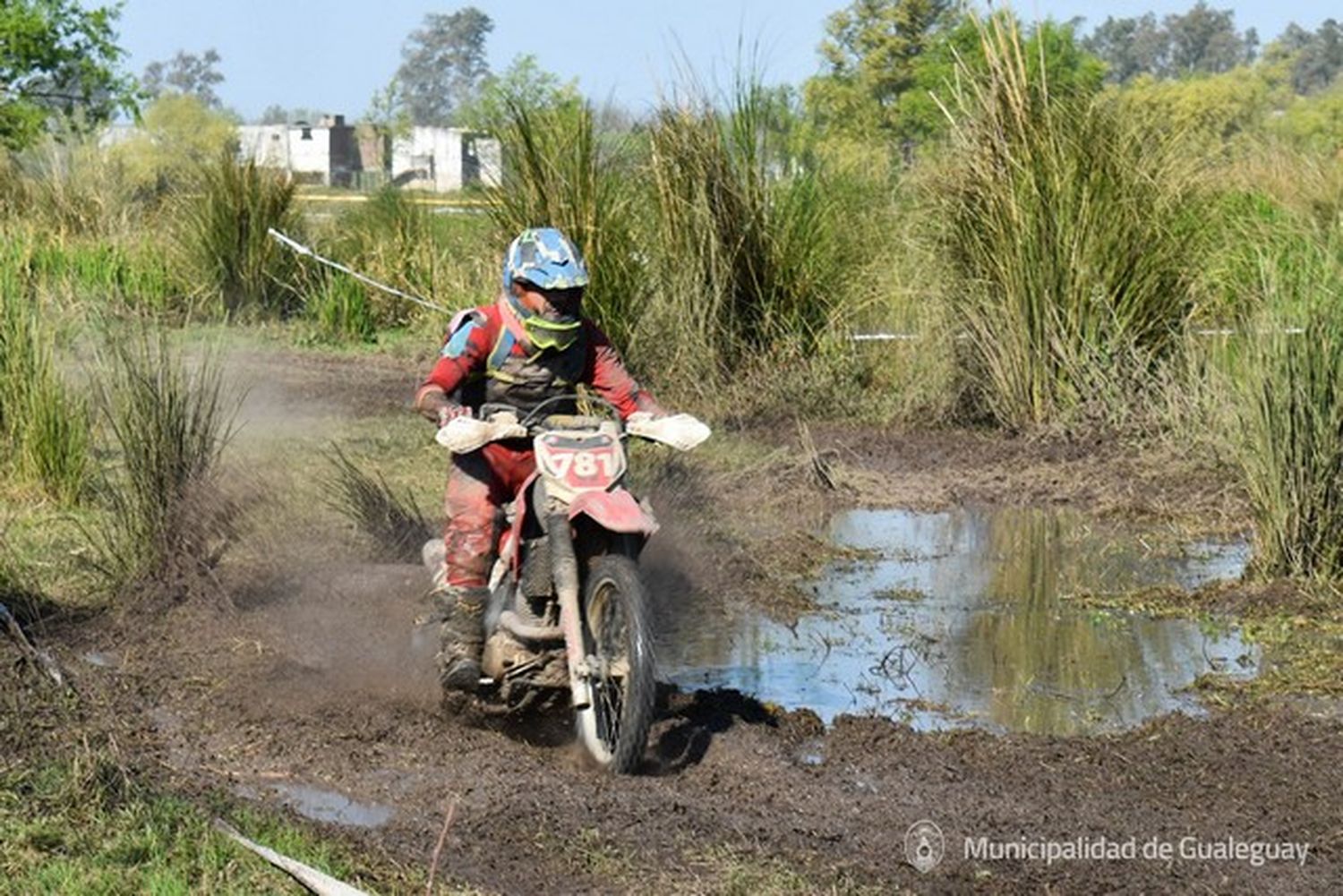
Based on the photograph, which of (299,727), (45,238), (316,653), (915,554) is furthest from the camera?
(45,238)

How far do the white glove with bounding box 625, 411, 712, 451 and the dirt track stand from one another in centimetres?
91

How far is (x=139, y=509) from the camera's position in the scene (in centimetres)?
840

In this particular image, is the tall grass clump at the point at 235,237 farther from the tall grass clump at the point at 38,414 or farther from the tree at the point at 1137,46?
the tree at the point at 1137,46

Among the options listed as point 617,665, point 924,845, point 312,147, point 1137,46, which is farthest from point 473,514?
point 1137,46

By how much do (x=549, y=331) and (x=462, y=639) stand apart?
111cm

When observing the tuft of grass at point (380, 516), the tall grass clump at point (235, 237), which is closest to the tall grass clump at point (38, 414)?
the tuft of grass at point (380, 516)

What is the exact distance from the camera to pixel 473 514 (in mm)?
7273

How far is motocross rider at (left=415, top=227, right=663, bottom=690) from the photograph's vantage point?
7082mm

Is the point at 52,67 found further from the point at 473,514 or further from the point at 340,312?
the point at 473,514

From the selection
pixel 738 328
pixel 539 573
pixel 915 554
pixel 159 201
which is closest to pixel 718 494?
pixel 915 554

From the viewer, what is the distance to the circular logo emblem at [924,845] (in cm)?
525

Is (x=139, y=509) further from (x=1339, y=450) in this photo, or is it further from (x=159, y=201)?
(x=159, y=201)

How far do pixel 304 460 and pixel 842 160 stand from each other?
26.4 ft

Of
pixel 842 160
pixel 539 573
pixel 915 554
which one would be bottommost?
pixel 915 554
